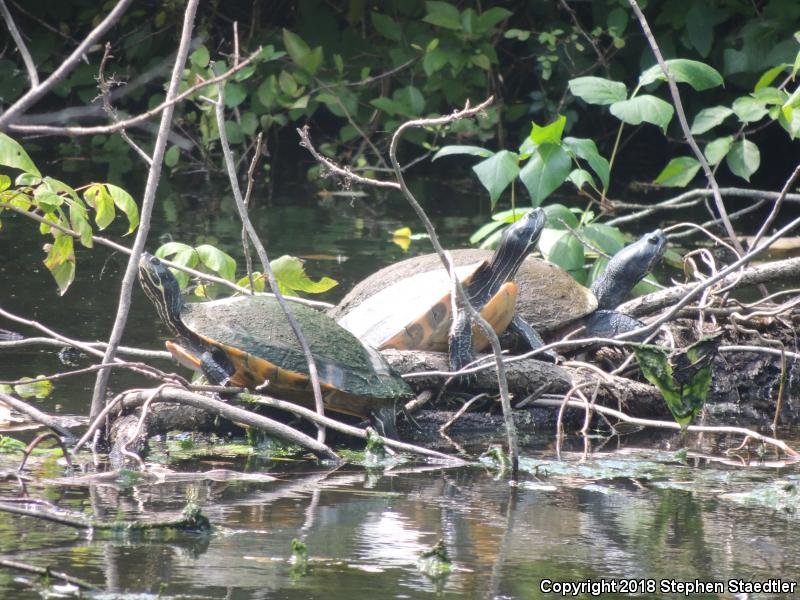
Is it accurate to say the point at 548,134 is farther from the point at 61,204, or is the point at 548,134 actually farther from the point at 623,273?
the point at 61,204

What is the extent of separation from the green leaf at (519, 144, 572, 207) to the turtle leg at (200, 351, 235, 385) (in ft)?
5.08

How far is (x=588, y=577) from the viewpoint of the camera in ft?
7.73

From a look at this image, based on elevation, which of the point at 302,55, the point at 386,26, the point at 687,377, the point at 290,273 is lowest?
the point at 687,377

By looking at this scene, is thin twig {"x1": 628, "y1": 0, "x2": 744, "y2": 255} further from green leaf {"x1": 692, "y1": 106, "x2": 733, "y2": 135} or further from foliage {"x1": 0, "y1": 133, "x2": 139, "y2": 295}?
foliage {"x1": 0, "y1": 133, "x2": 139, "y2": 295}

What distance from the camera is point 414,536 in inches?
104

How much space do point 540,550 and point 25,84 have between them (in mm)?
9639

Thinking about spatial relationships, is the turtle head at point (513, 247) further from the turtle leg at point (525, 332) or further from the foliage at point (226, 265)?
the foliage at point (226, 265)

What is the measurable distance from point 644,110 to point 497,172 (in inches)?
26.0

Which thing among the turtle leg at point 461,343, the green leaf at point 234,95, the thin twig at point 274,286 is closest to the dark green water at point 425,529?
the thin twig at point 274,286

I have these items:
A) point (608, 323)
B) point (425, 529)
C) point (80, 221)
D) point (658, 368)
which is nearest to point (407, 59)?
point (608, 323)

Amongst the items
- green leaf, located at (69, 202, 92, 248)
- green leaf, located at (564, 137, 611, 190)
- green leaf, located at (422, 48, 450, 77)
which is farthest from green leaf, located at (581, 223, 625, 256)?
green leaf, located at (422, 48, 450, 77)

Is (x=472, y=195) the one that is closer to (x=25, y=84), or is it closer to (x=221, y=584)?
(x=25, y=84)

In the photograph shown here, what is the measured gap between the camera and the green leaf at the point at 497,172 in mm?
4676

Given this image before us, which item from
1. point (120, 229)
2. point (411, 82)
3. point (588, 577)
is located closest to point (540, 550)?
point (588, 577)
